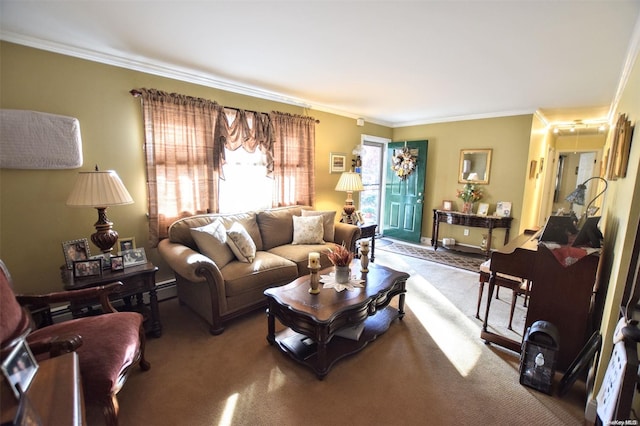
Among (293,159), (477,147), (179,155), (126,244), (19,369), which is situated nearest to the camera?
(19,369)

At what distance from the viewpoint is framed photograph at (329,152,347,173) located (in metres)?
4.63

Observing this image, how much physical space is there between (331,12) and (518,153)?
4.10 metres

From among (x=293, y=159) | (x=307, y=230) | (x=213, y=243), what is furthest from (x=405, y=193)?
(x=213, y=243)

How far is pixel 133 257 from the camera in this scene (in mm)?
2354

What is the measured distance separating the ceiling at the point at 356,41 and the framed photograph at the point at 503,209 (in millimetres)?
1746

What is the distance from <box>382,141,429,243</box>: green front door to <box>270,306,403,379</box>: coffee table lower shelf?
11.3 feet

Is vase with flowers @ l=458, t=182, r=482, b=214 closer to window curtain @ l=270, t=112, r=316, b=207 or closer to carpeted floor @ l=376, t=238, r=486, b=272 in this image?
carpeted floor @ l=376, t=238, r=486, b=272

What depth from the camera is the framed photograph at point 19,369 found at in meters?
0.76

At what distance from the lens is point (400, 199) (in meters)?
5.75

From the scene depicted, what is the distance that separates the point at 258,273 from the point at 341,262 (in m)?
0.88

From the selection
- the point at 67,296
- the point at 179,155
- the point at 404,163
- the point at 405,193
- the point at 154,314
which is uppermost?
the point at 404,163

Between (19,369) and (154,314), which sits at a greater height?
(19,369)

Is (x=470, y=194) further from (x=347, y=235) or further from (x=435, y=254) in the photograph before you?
(x=347, y=235)

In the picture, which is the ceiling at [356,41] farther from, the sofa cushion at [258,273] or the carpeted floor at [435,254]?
the carpeted floor at [435,254]
